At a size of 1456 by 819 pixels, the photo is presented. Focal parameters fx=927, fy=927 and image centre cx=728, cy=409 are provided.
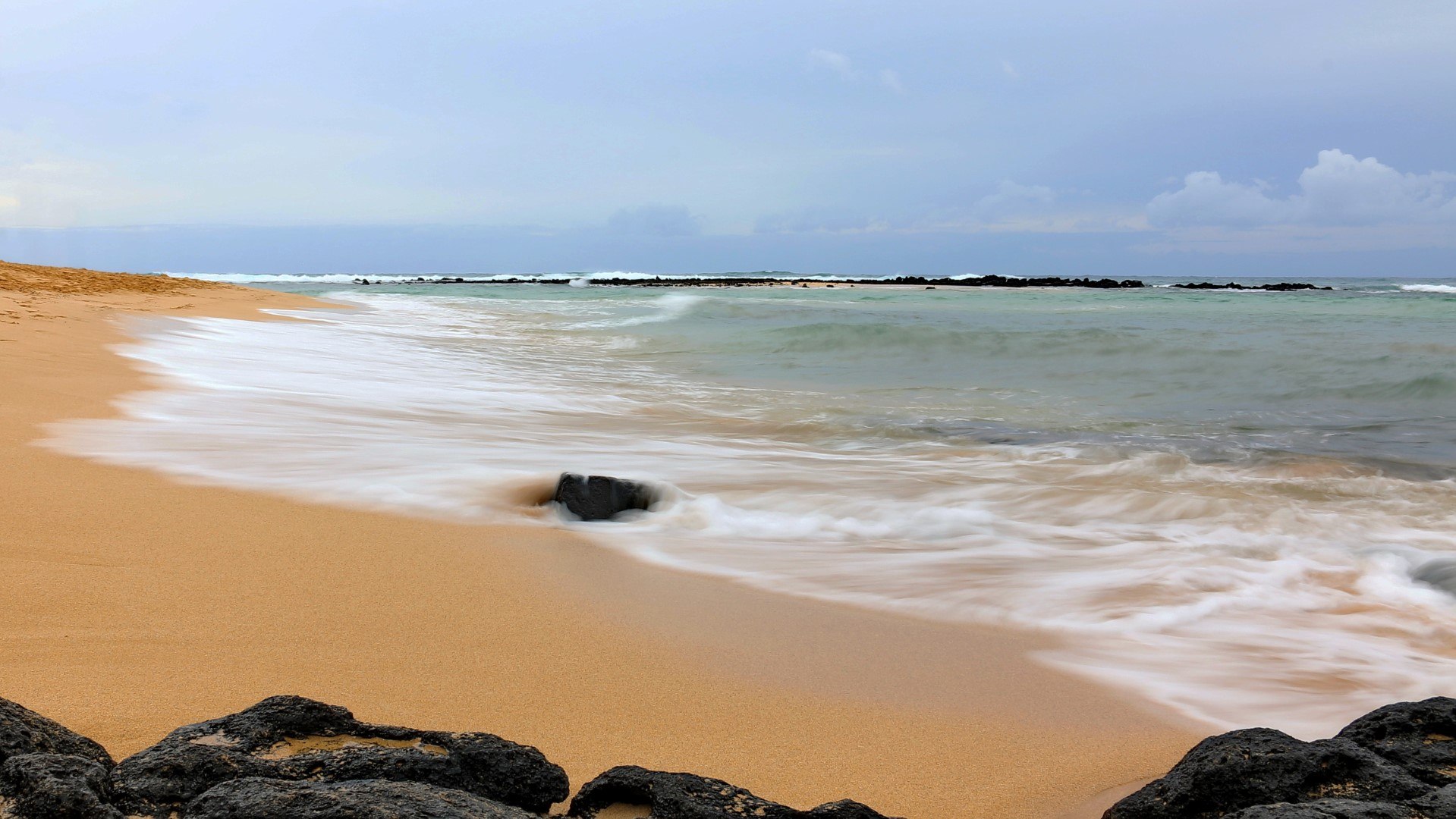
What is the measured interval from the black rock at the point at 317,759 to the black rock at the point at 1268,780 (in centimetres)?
100

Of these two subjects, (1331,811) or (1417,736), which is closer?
(1331,811)

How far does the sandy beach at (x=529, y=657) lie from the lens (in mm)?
1790

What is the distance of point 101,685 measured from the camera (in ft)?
5.87

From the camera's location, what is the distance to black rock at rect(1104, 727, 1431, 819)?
1.49 meters

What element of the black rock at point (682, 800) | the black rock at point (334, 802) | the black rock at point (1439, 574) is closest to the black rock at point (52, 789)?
the black rock at point (334, 802)

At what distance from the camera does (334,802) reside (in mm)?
1172

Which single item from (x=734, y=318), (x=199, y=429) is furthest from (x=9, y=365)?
(x=734, y=318)

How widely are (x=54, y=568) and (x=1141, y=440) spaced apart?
20.2 feet

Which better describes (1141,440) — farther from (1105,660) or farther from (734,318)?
(734,318)

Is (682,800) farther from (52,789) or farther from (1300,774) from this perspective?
(1300,774)

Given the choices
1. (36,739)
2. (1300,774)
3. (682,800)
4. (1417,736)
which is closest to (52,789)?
(36,739)

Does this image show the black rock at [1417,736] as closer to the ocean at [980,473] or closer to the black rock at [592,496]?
the ocean at [980,473]

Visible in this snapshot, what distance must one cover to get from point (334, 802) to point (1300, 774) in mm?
1475

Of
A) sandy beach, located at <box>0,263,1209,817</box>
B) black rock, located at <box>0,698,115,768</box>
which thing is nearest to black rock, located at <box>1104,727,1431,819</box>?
sandy beach, located at <box>0,263,1209,817</box>
